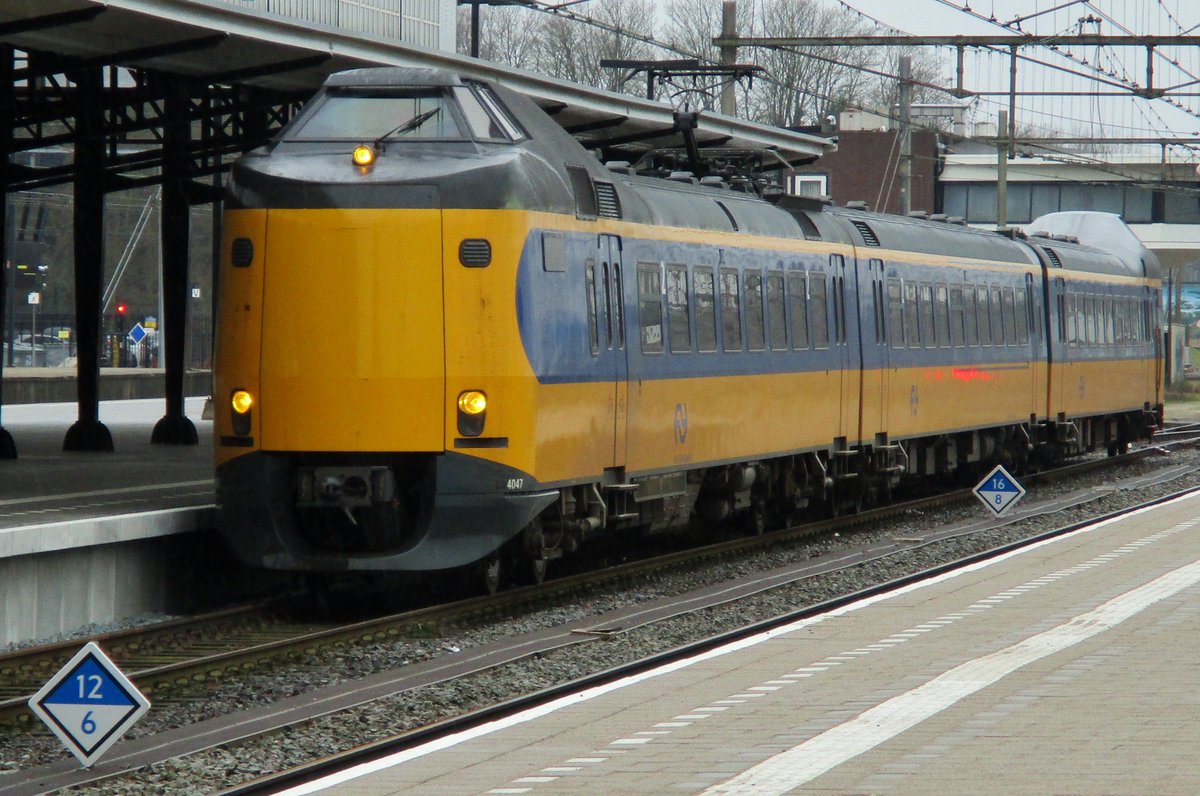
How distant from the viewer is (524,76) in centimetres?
1892

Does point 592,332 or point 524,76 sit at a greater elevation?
point 524,76

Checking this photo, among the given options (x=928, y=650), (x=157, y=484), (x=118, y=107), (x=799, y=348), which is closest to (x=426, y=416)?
(x=928, y=650)

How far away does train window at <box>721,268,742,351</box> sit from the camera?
55.0 ft

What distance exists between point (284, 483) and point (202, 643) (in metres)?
1.23

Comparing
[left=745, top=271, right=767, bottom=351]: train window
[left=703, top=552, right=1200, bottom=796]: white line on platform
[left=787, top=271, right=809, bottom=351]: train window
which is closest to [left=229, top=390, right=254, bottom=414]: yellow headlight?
[left=703, top=552, right=1200, bottom=796]: white line on platform

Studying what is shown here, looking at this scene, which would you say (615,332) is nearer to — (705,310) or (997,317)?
(705,310)

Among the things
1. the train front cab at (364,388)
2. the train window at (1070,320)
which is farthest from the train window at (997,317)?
the train front cab at (364,388)

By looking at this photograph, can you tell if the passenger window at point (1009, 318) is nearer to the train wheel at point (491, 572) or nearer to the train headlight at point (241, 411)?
the train wheel at point (491, 572)

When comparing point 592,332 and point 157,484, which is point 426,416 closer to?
point 592,332

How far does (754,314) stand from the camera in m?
17.5

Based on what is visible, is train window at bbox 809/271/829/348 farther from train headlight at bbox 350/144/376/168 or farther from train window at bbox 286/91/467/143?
train headlight at bbox 350/144/376/168

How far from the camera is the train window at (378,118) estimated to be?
44.3 ft

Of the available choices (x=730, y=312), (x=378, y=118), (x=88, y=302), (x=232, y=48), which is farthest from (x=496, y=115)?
(x=88, y=302)

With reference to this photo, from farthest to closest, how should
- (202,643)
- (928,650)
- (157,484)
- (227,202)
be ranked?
(157,484), (227,202), (202,643), (928,650)
